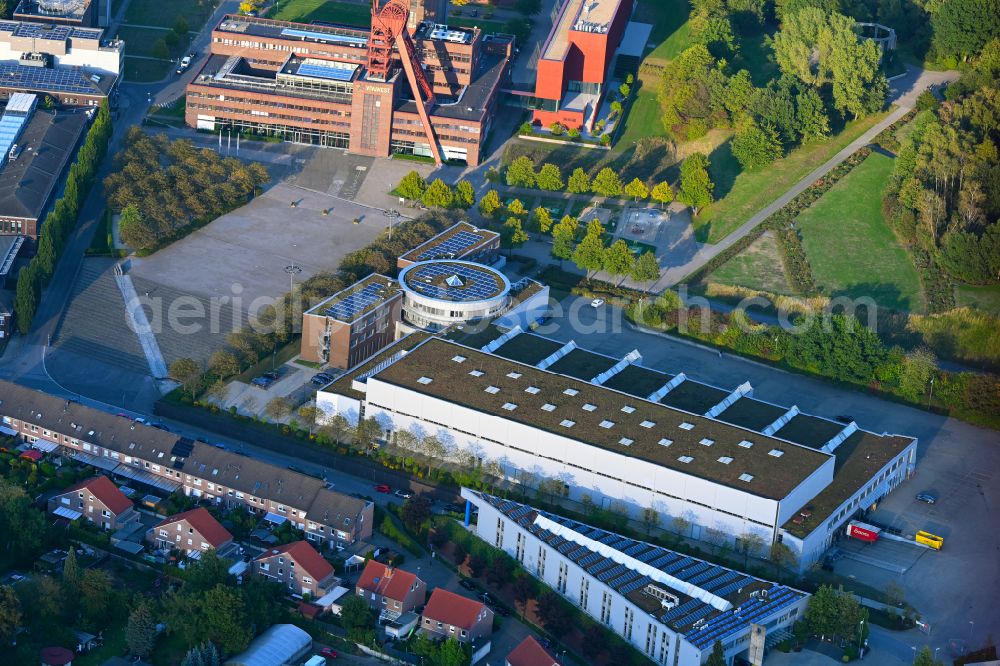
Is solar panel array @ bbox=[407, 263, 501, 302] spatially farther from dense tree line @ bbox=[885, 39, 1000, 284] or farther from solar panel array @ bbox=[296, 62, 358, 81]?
dense tree line @ bbox=[885, 39, 1000, 284]

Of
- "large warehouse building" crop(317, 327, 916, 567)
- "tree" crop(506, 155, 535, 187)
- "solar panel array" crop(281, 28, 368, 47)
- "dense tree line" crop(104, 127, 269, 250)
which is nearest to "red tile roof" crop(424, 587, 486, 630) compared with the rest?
"large warehouse building" crop(317, 327, 916, 567)

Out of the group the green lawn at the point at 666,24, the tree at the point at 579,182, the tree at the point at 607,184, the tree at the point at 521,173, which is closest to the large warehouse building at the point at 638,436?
the tree at the point at 607,184

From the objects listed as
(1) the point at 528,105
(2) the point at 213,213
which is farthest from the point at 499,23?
(2) the point at 213,213

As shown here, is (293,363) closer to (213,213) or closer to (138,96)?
(213,213)

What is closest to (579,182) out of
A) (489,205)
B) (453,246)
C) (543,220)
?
(543,220)

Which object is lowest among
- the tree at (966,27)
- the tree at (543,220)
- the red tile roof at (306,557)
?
the red tile roof at (306,557)

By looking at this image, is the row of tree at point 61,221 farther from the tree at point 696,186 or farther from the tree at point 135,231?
the tree at point 696,186
